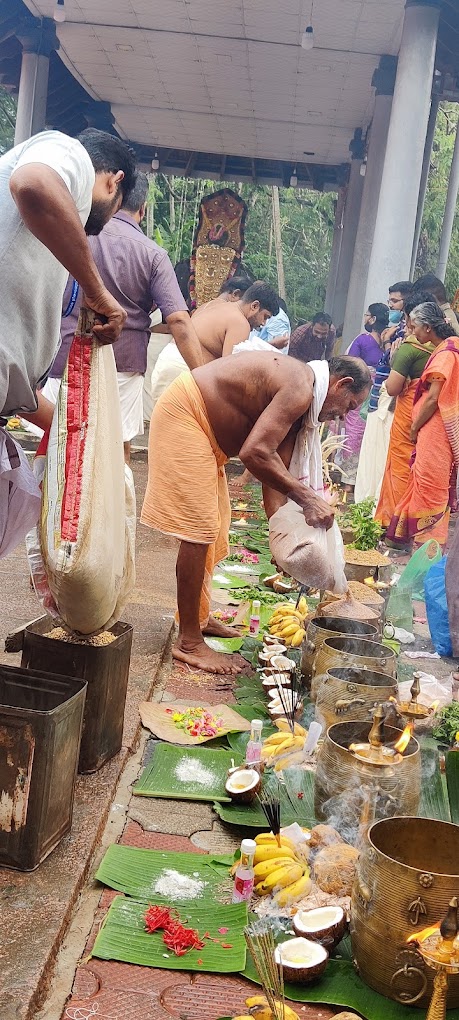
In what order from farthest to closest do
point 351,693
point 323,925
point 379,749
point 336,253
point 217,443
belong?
1. point 336,253
2. point 217,443
3. point 351,693
4. point 379,749
5. point 323,925

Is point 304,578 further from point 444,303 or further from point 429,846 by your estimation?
point 444,303

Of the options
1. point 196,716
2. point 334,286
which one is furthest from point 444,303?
point 334,286

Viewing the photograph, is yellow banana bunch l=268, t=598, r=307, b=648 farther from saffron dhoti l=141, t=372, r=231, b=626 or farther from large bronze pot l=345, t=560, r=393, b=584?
saffron dhoti l=141, t=372, r=231, b=626

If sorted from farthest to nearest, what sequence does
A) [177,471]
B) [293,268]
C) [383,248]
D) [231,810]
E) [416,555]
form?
[293,268] → [383,248] → [416,555] → [177,471] → [231,810]

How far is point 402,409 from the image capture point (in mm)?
8320

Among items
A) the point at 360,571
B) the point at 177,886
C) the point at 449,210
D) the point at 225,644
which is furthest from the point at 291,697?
the point at 449,210

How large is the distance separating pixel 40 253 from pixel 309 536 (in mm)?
2082

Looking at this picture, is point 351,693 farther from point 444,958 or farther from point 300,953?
point 444,958

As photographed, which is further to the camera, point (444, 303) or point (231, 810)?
point (444, 303)

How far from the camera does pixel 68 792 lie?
2748 mm

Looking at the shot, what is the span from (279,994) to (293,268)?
32.6 metres

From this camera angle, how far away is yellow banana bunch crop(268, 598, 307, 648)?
5.18m

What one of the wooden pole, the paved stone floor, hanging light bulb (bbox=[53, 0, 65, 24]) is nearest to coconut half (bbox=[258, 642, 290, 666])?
the paved stone floor

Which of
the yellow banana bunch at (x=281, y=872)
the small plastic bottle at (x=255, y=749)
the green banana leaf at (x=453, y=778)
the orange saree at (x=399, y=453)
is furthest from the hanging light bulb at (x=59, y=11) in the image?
the yellow banana bunch at (x=281, y=872)
